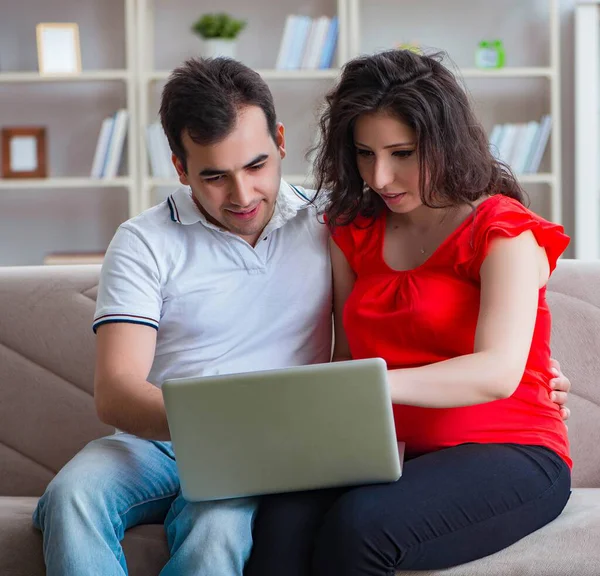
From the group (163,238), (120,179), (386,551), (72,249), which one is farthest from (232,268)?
(72,249)

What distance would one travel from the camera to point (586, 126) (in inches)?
154

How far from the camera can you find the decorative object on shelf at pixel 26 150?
397cm

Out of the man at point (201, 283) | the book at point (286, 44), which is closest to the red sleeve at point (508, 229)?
the man at point (201, 283)

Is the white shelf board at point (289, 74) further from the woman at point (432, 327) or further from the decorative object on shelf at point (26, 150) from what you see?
the woman at point (432, 327)

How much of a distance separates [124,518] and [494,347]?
23.1 inches

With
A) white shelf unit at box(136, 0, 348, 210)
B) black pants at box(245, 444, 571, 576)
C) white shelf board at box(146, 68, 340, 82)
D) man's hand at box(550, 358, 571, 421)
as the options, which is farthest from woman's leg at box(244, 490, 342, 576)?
white shelf board at box(146, 68, 340, 82)

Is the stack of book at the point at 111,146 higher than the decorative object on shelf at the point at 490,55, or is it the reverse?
the decorative object on shelf at the point at 490,55

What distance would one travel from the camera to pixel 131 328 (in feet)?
4.90

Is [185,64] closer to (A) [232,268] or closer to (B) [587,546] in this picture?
(A) [232,268]

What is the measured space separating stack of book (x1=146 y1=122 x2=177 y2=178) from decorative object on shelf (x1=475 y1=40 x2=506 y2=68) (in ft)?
4.30

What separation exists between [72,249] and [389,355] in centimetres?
288

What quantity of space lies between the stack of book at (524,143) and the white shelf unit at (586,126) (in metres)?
0.19

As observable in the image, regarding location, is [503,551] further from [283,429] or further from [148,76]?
[148,76]

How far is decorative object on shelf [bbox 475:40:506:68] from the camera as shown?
3832 mm
